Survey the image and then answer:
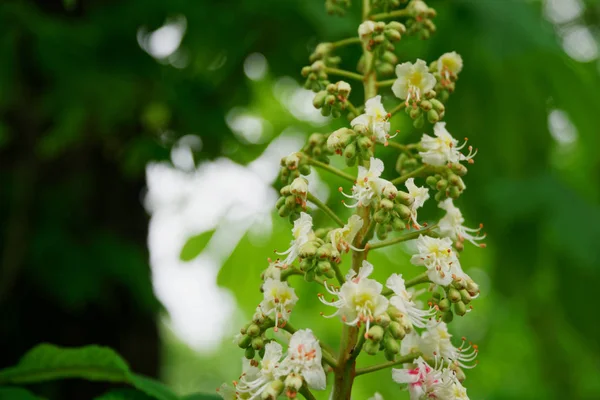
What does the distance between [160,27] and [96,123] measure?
87 cm

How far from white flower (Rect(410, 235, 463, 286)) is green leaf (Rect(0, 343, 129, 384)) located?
79 cm

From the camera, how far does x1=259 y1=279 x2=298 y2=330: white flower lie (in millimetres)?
1529

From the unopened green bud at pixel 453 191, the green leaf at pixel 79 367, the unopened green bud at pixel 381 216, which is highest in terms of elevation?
the unopened green bud at pixel 381 216

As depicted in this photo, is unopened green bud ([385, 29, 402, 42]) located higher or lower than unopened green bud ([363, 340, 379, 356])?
higher

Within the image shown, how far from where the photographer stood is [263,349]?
1.55m

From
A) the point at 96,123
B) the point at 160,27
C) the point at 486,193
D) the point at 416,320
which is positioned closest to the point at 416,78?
the point at 416,320

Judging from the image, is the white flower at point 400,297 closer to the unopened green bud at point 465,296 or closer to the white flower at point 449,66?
the unopened green bud at point 465,296

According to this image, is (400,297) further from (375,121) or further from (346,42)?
(346,42)

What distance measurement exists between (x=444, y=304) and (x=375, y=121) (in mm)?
419

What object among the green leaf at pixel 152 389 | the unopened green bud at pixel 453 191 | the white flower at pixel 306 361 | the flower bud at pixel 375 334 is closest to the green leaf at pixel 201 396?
the green leaf at pixel 152 389

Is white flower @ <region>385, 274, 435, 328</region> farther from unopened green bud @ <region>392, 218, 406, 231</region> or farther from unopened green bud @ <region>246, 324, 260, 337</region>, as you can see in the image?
unopened green bud @ <region>246, 324, 260, 337</region>

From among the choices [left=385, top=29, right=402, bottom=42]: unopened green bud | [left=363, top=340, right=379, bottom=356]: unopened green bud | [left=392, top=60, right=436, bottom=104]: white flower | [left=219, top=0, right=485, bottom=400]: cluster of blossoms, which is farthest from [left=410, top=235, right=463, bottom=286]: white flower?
Result: [left=385, top=29, right=402, bottom=42]: unopened green bud

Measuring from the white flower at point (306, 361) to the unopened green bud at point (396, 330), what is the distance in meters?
0.15

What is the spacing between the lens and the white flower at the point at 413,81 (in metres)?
1.68
